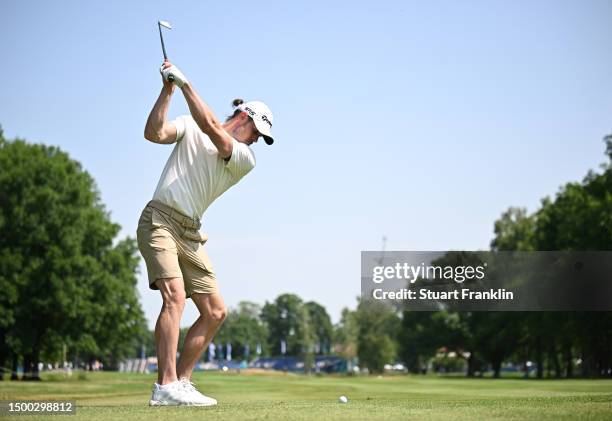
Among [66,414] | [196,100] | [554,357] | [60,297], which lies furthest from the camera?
[554,357]

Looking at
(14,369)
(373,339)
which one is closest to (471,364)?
(373,339)

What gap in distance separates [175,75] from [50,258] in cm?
4628

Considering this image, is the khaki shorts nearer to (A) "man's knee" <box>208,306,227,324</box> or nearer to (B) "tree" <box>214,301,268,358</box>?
(A) "man's knee" <box>208,306,227,324</box>

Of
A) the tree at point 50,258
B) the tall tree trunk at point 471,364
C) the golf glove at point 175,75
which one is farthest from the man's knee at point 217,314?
the tall tree trunk at point 471,364

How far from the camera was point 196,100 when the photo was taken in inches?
316

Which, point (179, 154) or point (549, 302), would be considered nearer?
point (179, 154)

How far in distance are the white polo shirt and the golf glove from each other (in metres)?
0.44

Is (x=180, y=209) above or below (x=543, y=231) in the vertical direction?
below

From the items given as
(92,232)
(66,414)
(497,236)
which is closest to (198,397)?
(66,414)

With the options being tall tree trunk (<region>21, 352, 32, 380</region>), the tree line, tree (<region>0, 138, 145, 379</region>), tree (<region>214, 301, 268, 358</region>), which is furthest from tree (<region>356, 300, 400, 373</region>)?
tree (<region>214, 301, 268, 358</region>)

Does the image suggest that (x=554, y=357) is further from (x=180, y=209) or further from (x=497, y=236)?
(x=180, y=209)

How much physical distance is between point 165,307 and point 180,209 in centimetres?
96

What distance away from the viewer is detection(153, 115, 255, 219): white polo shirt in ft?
27.2

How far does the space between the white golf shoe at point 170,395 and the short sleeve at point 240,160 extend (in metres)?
2.18
